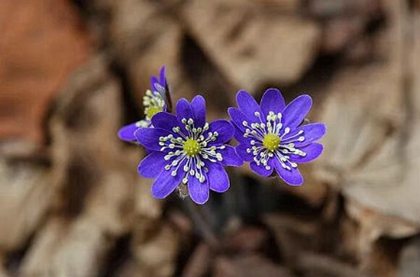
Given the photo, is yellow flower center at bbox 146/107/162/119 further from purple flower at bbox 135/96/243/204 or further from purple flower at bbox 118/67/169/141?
purple flower at bbox 135/96/243/204

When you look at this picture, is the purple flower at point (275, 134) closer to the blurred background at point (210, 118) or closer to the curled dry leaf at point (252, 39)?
the blurred background at point (210, 118)

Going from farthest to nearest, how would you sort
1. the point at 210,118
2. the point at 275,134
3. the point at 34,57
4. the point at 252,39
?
the point at 34,57 → the point at 252,39 → the point at 210,118 → the point at 275,134

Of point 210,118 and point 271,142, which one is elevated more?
point 210,118

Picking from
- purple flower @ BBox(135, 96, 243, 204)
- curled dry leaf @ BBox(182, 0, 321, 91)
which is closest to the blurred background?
curled dry leaf @ BBox(182, 0, 321, 91)

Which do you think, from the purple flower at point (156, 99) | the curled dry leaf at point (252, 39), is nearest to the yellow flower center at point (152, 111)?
the purple flower at point (156, 99)

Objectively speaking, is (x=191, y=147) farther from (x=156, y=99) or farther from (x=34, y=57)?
(x=34, y=57)

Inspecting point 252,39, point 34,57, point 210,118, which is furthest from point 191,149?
point 34,57

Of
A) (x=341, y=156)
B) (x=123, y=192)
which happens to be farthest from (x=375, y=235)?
(x=123, y=192)
